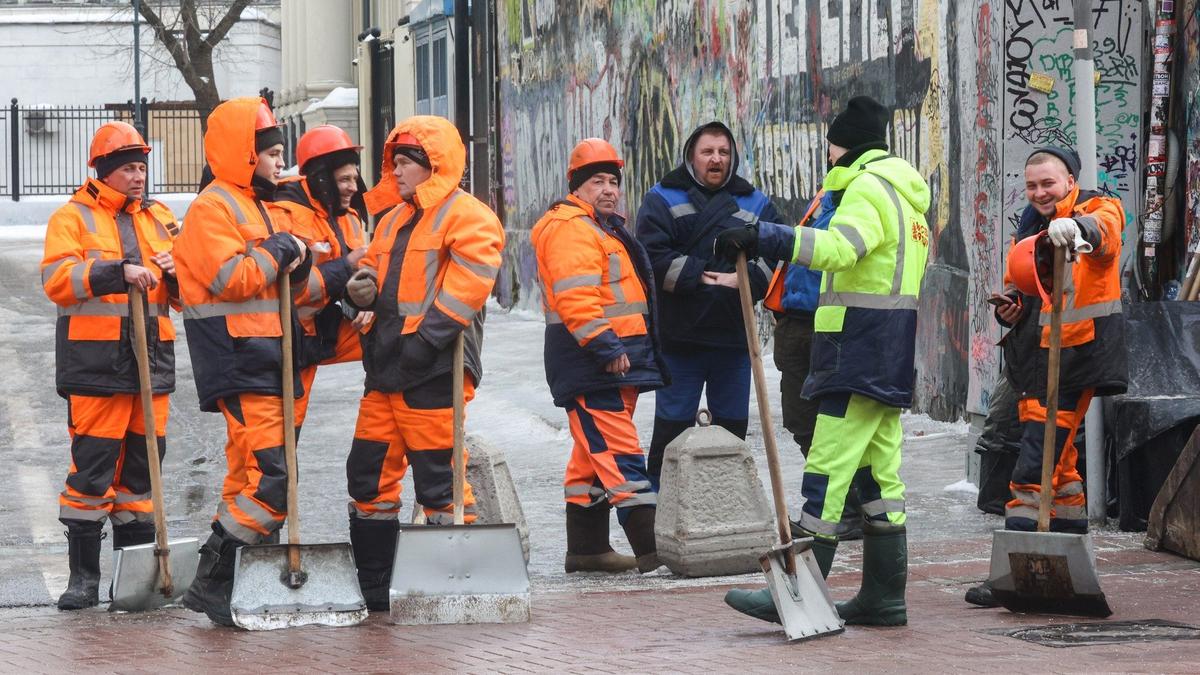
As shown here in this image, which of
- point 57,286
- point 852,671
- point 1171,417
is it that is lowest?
point 852,671

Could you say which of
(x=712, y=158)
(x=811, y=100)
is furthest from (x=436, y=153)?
(x=811, y=100)

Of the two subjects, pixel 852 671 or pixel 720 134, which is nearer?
pixel 852 671

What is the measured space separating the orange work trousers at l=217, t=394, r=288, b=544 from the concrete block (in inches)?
66.8

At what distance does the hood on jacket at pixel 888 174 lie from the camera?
7039mm

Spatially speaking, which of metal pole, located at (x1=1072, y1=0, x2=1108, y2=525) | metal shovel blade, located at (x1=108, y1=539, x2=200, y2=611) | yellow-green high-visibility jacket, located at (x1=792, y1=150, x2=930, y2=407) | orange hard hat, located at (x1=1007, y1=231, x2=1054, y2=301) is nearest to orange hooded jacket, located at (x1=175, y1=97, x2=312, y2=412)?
metal shovel blade, located at (x1=108, y1=539, x2=200, y2=611)

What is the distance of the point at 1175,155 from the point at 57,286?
232 inches

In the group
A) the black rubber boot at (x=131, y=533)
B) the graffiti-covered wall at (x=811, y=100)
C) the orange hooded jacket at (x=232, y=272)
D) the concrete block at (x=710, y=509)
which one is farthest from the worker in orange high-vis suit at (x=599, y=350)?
the graffiti-covered wall at (x=811, y=100)

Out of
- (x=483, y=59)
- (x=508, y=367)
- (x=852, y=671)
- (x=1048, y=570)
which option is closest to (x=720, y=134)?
(x=1048, y=570)

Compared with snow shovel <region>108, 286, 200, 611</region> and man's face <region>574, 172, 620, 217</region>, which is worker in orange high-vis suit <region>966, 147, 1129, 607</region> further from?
snow shovel <region>108, 286, 200, 611</region>

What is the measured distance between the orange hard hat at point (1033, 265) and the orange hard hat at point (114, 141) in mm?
3492

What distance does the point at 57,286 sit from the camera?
786 centimetres

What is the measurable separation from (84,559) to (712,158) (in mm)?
3187

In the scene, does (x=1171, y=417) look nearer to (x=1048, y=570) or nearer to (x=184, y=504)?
(x=1048, y=570)

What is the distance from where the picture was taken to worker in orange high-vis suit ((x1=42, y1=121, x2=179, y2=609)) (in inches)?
308
